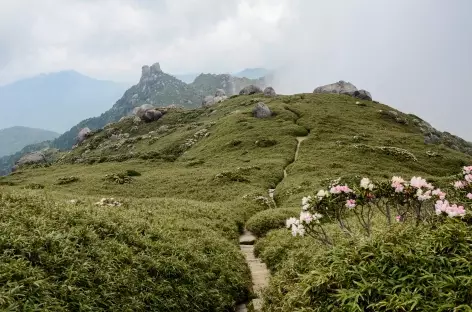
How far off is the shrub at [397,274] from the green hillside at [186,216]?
1.54 ft

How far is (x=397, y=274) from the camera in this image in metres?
8.70

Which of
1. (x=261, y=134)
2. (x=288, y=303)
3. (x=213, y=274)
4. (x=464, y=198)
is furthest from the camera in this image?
(x=261, y=134)

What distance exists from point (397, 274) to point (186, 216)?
15367 millimetres

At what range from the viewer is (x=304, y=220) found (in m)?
10.7

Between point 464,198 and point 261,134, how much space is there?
53170 millimetres

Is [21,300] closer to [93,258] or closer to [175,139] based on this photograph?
[93,258]

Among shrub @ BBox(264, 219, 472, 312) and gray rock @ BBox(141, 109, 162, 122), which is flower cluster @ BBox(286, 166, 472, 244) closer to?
shrub @ BBox(264, 219, 472, 312)

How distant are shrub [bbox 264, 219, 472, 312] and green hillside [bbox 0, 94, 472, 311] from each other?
0.47m

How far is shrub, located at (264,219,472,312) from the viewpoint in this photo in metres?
7.81

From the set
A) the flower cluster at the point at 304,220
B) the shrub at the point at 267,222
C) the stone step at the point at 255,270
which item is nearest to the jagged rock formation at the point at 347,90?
the shrub at the point at 267,222

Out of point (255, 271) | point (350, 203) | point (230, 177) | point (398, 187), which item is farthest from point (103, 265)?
point (230, 177)

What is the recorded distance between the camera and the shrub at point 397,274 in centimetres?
781

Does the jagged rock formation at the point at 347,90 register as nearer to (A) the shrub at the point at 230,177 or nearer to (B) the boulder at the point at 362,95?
(B) the boulder at the point at 362,95

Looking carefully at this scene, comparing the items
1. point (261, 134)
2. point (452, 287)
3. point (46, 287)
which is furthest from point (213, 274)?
point (261, 134)
